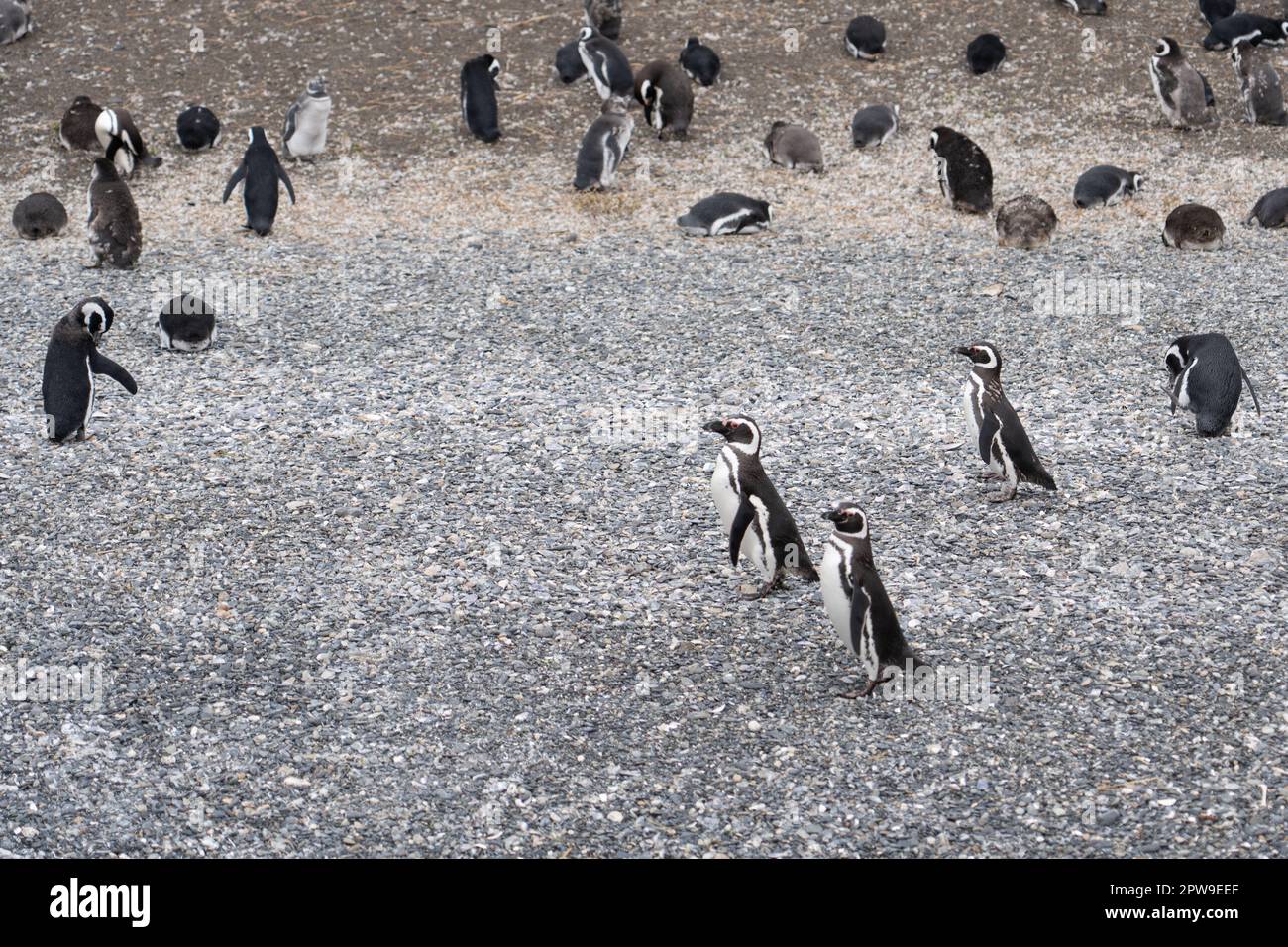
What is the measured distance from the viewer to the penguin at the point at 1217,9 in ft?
48.9

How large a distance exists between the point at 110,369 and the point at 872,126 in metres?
7.45

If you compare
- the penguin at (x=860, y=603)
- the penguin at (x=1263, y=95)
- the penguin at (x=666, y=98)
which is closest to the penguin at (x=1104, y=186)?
the penguin at (x=1263, y=95)

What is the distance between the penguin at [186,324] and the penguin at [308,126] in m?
4.15

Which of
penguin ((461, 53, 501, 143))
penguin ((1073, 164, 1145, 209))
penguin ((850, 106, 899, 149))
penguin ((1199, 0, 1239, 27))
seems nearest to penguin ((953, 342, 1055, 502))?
penguin ((1073, 164, 1145, 209))

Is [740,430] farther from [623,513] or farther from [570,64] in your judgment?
[570,64]

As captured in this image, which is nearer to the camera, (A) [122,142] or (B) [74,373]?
(B) [74,373]

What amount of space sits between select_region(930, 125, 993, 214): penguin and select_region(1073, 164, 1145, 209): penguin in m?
0.76

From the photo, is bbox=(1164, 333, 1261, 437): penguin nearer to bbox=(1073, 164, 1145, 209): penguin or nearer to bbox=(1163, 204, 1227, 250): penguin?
bbox=(1163, 204, 1227, 250): penguin

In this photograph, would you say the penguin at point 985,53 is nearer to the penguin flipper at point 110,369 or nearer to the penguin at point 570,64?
the penguin at point 570,64

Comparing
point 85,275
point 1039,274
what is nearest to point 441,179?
point 85,275

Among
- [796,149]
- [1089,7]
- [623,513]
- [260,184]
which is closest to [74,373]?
[623,513]

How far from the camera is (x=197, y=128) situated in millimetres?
12891
